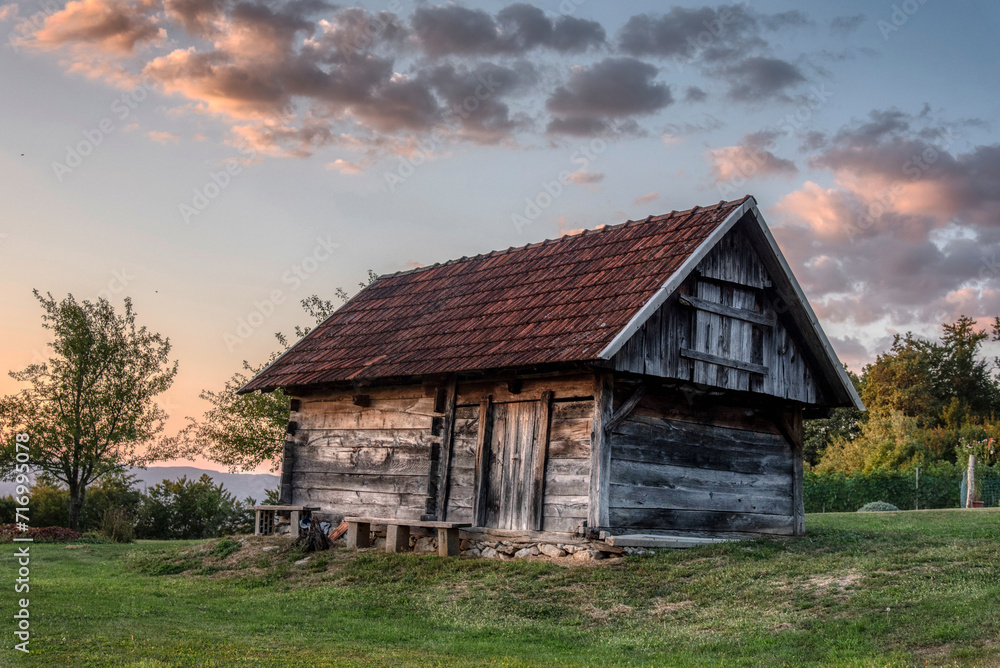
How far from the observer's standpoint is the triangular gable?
15852 mm

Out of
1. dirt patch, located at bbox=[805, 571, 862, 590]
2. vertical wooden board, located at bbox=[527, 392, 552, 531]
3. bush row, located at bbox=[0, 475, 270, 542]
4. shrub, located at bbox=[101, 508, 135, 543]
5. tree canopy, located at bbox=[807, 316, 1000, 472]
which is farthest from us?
tree canopy, located at bbox=[807, 316, 1000, 472]

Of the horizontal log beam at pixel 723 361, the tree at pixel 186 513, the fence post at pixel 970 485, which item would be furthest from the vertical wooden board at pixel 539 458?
the fence post at pixel 970 485

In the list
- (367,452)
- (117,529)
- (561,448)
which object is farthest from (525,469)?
(117,529)

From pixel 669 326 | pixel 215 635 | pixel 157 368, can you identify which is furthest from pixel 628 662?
pixel 157 368

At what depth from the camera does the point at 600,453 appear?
Result: 15.1m

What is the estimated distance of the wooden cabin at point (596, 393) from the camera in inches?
611

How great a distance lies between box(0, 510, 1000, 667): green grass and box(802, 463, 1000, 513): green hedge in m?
20.6

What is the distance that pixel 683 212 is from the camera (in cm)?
1812

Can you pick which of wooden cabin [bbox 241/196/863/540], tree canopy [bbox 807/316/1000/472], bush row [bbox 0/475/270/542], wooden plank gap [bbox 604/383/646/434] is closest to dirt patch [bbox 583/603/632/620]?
wooden cabin [bbox 241/196/863/540]

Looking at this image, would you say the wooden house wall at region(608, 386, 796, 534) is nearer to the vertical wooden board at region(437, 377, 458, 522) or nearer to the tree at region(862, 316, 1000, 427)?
the vertical wooden board at region(437, 377, 458, 522)

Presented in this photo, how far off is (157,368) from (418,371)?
20591 mm

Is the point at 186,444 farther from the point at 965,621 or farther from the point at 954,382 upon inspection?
the point at 954,382

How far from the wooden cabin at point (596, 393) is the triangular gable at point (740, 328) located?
0.04m

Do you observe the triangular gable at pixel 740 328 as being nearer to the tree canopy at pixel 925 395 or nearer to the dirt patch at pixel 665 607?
the dirt patch at pixel 665 607
